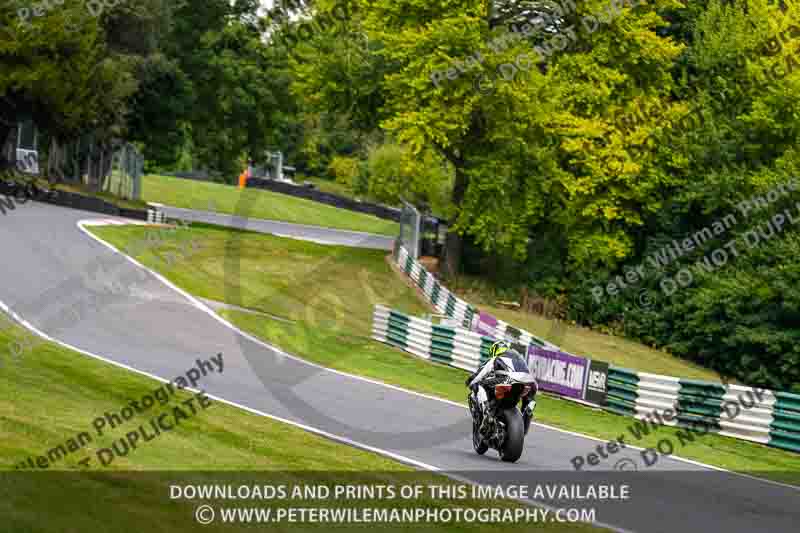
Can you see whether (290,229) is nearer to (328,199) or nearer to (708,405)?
(328,199)

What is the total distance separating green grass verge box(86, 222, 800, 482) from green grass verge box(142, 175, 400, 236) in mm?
17943

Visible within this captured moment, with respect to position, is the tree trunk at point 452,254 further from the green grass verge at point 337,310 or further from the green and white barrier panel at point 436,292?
the green grass verge at point 337,310

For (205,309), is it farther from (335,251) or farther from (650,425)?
(335,251)

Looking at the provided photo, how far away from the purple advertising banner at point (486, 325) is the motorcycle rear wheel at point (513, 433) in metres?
16.0

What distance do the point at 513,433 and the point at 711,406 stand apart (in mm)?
9097

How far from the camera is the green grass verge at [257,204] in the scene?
6606cm

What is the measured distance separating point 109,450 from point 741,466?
35.2ft

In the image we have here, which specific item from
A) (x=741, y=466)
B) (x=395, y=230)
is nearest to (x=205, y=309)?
(x=741, y=466)

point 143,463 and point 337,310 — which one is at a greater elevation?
point 143,463

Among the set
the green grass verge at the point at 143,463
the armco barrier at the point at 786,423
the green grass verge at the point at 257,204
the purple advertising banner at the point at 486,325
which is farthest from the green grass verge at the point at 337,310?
the green grass verge at the point at 257,204

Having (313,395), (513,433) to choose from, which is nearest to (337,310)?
(313,395)

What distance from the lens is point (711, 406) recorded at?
867 inches

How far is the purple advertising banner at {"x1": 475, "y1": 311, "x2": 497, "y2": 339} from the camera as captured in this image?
30491mm

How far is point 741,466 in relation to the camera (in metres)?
18.2
